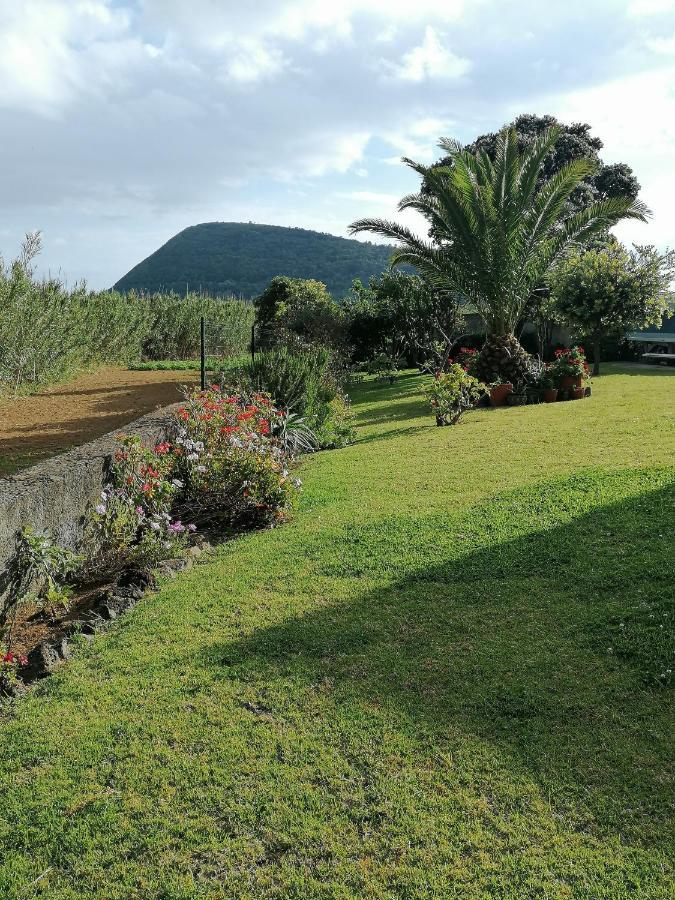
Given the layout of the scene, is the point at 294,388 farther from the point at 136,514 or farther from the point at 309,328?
the point at 309,328

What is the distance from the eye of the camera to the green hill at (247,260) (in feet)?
236

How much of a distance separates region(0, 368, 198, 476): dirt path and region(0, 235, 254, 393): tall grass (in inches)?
32.2

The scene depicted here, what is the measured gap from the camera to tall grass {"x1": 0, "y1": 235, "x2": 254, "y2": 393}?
48.9 feet

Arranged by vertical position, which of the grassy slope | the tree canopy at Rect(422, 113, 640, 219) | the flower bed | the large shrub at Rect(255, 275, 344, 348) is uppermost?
the tree canopy at Rect(422, 113, 640, 219)

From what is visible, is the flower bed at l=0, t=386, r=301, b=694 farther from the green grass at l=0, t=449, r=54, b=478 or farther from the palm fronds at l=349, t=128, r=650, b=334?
the palm fronds at l=349, t=128, r=650, b=334

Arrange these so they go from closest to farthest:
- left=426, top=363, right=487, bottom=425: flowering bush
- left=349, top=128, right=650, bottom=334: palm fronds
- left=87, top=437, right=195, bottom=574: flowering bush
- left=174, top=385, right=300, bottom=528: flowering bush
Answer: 1. left=87, top=437, right=195, bottom=574: flowering bush
2. left=174, top=385, right=300, bottom=528: flowering bush
3. left=426, top=363, right=487, bottom=425: flowering bush
4. left=349, top=128, right=650, bottom=334: palm fronds

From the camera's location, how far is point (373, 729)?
287cm

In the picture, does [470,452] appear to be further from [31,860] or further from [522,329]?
[522,329]

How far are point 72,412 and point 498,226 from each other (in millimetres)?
8196

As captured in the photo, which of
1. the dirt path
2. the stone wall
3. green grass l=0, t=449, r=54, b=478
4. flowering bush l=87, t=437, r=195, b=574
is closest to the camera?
the stone wall

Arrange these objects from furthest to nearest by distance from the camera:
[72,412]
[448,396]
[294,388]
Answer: [72,412] < [448,396] < [294,388]

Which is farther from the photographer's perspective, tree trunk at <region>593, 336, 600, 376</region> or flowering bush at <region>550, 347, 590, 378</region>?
tree trunk at <region>593, 336, 600, 376</region>

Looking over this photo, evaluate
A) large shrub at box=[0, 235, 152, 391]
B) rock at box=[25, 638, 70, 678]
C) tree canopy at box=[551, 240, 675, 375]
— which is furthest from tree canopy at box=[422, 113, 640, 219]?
rock at box=[25, 638, 70, 678]

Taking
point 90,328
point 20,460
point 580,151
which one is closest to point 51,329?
point 90,328
